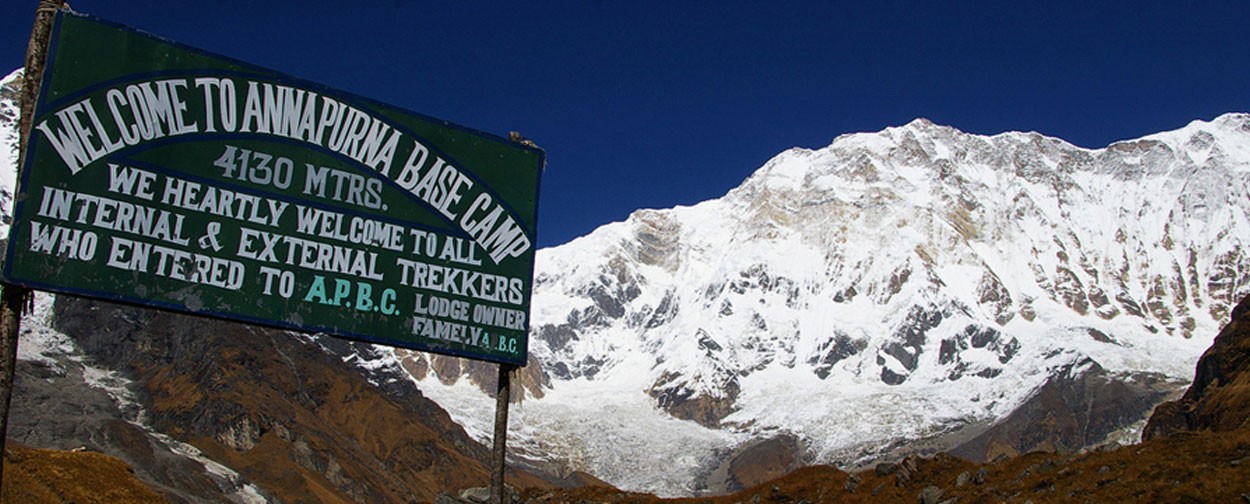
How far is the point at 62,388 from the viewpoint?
149 m

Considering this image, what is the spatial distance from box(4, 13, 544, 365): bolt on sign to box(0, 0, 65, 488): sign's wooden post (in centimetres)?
12

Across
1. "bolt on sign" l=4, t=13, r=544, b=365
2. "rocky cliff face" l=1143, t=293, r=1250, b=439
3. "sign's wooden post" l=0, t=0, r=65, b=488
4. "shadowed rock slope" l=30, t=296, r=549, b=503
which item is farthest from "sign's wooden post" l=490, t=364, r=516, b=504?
"shadowed rock slope" l=30, t=296, r=549, b=503

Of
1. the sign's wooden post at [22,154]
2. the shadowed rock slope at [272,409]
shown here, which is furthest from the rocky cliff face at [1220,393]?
the shadowed rock slope at [272,409]

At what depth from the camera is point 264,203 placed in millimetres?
12883

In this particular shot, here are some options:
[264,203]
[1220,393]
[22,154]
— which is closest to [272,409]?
[1220,393]

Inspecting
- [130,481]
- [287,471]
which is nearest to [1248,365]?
[130,481]

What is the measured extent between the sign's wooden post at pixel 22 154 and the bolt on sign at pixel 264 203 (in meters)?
0.12

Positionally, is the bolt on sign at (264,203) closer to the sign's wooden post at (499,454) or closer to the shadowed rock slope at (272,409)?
the sign's wooden post at (499,454)

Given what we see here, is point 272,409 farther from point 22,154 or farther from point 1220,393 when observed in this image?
point 22,154

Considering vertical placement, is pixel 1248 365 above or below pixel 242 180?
above

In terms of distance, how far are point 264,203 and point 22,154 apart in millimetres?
2486

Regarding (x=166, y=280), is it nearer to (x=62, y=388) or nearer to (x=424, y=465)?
(x=62, y=388)

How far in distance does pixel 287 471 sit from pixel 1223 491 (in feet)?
435

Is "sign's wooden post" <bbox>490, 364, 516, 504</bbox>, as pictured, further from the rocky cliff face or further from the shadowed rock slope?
the shadowed rock slope
